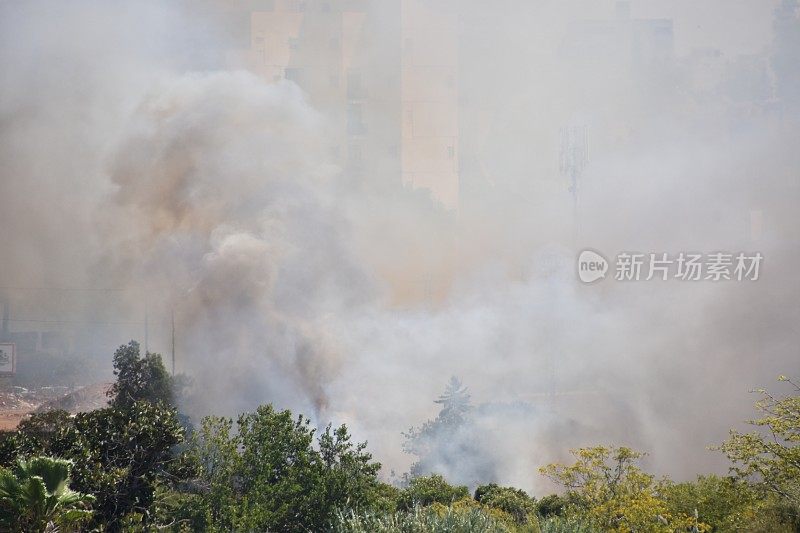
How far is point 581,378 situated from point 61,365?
43.2 m

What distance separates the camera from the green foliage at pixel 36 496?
17.4 m

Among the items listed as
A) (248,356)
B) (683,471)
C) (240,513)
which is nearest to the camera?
(240,513)

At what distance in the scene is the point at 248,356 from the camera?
5025 centimetres

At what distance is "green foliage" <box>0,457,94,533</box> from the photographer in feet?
57.1

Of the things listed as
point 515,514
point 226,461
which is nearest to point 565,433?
point 515,514

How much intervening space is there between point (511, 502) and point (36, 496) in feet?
68.3

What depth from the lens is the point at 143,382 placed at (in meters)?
49.8

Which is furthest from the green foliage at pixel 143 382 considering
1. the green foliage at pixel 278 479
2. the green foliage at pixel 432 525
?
the green foliage at pixel 432 525

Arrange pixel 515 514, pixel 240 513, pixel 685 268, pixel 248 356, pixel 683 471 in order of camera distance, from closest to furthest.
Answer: pixel 240 513 → pixel 515 514 → pixel 683 471 → pixel 248 356 → pixel 685 268

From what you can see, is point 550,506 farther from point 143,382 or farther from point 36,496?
point 143,382

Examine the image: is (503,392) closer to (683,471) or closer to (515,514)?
(683,471)

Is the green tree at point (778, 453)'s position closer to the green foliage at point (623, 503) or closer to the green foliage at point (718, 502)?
the green foliage at point (718, 502)

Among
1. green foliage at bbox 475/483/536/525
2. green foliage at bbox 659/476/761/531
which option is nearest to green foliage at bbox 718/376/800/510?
green foliage at bbox 659/476/761/531

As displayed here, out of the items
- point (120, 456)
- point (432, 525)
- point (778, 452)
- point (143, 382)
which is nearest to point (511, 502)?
point (778, 452)
